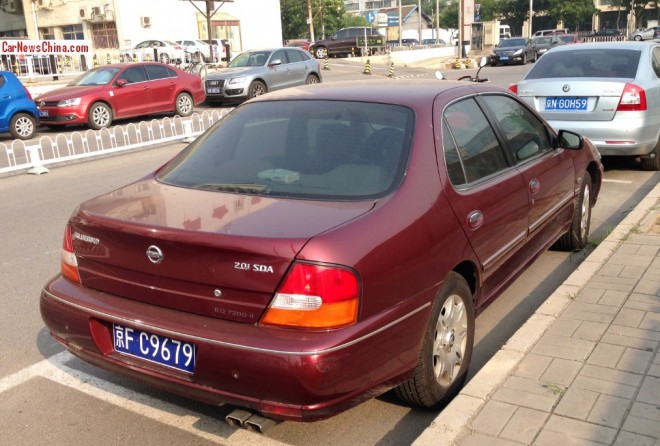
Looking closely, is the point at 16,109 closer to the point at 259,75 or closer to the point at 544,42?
the point at 259,75

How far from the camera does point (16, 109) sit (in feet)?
48.8

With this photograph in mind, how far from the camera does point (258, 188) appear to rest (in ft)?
11.5

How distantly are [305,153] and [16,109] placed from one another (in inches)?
516

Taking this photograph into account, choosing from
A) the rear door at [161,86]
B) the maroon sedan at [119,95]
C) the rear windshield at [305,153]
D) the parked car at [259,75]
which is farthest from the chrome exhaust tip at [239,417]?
the parked car at [259,75]

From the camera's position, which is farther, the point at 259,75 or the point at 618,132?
the point at 259,75

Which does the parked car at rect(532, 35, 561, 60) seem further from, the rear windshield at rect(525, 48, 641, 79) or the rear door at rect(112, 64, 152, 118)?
the rear windshield at rect(525, 48, 641, 79)

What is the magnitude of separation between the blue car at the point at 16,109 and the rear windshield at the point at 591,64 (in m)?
10.9

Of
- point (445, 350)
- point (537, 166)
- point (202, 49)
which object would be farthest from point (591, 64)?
point (202, 49)

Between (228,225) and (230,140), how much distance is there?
118cm

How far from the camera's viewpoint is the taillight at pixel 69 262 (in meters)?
3.48

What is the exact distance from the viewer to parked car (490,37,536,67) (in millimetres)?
37594

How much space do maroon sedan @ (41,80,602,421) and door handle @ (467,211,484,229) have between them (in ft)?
0.05

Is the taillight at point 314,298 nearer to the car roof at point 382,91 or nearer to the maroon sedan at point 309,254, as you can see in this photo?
the maroon sedan at point 309,254

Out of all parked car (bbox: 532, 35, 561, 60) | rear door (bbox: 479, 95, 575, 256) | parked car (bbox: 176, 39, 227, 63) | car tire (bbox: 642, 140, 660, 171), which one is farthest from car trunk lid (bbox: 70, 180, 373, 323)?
parked car (bbox: 532, 35, 561, 60)
